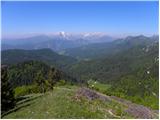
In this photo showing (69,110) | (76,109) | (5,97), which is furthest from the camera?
(5,97)

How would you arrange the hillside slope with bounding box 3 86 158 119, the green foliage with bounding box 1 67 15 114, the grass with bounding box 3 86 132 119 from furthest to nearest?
the green foliage with bounding box 1 67 15 114 < the hillside slope with bounding box 3 86 158 119 < the grass with bounding box 3 86 132 119

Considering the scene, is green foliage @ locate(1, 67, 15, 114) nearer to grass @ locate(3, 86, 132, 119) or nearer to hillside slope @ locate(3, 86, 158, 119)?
hillside slope @ locate(3, 86, 158, 119)

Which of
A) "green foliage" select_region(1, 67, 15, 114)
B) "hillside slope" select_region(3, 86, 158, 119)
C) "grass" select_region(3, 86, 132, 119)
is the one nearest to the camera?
"grass" select_region(3, 86, 132, 119)

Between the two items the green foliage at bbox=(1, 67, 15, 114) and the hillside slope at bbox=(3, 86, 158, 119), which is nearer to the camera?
the hillside slope at bbox=(3, 86, 158, 119)

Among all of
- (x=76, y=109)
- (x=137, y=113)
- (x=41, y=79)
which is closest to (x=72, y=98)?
(x=76, y=109)

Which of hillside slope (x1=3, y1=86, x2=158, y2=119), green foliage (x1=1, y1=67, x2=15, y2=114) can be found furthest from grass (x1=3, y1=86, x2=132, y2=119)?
green foliage (x1=1, y1=67, x2=15, y2=114)

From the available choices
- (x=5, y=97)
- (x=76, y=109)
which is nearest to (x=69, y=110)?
(x=76, y=109)

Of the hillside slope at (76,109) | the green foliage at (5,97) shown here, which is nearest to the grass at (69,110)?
the hillside slope at (76,109)

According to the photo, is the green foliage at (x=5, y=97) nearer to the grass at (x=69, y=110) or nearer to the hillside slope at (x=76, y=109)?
the hillside slope at (x=76, y=109)

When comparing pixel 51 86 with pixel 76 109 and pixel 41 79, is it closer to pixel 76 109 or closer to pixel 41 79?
pixel 41 79

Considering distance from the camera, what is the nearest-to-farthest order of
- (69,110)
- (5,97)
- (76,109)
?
(69,110)
(76,109)
(5,97)

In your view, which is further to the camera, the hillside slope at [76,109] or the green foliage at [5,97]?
the green foliage at [5,97]

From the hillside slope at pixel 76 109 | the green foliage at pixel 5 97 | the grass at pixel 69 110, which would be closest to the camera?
the grass at pixel 69 110

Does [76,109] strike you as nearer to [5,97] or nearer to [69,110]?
[69,110]
